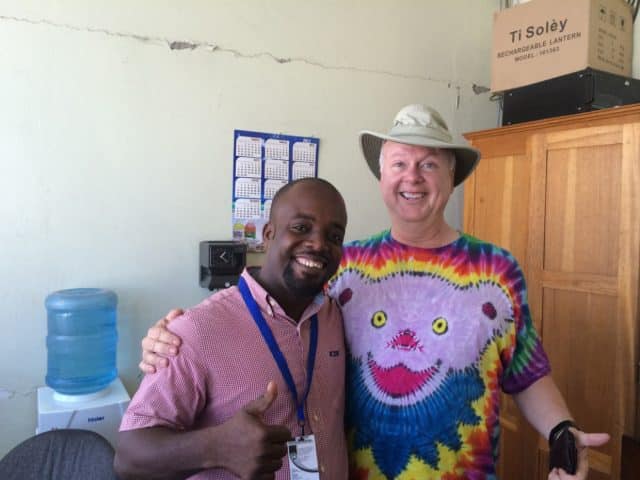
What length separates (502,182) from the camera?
8.73 ft

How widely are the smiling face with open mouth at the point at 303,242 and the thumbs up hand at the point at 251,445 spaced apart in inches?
12.6

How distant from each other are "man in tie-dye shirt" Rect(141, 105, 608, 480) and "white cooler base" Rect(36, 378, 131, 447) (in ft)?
3.85

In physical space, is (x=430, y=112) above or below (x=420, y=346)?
above

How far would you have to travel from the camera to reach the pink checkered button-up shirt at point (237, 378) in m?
0.95

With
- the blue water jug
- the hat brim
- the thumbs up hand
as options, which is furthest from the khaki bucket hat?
the blue water jug

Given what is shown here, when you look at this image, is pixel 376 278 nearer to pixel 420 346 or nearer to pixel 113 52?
pixel 420 346

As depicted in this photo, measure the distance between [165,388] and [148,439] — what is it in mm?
90

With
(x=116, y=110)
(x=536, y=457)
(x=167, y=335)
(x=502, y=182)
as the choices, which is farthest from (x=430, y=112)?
(x=536, y=457)

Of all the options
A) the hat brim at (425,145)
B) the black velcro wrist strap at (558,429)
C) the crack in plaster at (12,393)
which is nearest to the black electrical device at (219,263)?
the crack in plaster at (12,393)

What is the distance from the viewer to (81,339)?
7.69ft

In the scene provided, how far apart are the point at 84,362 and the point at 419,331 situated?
5.56 feet

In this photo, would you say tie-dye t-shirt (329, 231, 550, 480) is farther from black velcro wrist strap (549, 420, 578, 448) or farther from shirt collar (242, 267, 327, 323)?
shirt collar (242, 267, 327, 323)

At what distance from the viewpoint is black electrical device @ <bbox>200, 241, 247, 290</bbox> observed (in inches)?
97.4

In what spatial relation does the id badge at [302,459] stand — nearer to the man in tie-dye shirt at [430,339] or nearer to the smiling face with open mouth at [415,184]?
the man in tie-dye shirt at [430,339]
